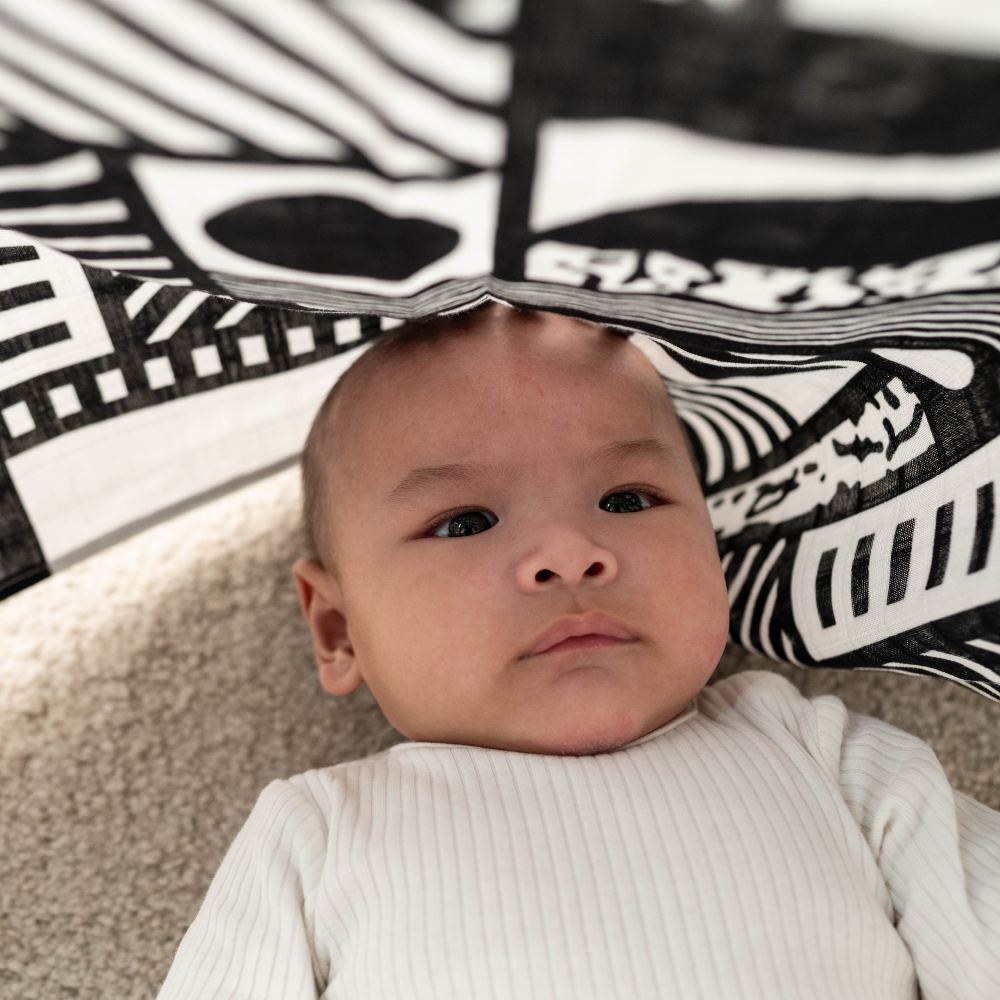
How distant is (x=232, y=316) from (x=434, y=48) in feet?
1.61

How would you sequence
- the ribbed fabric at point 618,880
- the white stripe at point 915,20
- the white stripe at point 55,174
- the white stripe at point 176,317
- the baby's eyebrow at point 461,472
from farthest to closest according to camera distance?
the white stripe at point 176,317 → the baby's eyebrow at point 461,472 → the ribbed fabric at point 618,880 → the white stripe at point 55,174 → the white stripe at point 915,20

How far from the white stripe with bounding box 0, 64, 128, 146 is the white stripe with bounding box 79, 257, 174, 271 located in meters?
0.09

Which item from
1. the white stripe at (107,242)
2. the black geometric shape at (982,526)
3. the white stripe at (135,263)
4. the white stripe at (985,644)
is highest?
the white stripe at (107,242)

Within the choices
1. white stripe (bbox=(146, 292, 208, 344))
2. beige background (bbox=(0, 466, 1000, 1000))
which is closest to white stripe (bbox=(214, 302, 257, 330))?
white stripe (bbox=(146, 292, 208, 344))

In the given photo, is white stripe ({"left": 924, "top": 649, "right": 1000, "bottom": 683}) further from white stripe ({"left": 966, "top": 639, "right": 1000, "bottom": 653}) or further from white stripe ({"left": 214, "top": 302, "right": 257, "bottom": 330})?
white stripe ({"left": 214, "top": 302, "right": 257, "bottom": 330})

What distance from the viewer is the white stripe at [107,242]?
521 millimetres

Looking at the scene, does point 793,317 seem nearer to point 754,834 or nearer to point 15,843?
point 754,834

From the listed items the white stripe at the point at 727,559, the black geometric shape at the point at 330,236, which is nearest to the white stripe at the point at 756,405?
the white stripe at the point at 727,559

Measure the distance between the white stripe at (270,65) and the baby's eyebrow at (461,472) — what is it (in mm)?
291

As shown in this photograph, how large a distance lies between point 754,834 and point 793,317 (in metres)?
0.30

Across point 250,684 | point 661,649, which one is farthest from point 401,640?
point 250,684

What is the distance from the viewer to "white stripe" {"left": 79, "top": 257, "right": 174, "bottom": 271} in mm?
541

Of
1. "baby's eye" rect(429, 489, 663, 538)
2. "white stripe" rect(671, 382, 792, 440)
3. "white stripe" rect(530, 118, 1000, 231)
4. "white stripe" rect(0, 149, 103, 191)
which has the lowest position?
"baby's eye" rect(429, 489, 663, 538)

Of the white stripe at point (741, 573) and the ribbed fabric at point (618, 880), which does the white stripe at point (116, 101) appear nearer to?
the ribbed fabric at point (618, 880)
